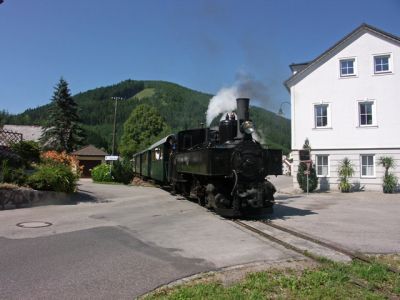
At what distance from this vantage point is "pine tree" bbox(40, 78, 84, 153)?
5131 centimetres

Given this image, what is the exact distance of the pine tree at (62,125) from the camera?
51.3m

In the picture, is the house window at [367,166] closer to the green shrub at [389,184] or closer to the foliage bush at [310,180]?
the green shrub at [389,184]

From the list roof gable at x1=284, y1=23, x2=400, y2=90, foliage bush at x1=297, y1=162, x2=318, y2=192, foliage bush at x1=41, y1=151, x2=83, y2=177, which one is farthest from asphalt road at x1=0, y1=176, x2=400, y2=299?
roof gable at x1=284, y1=23, x2=400, y2=90

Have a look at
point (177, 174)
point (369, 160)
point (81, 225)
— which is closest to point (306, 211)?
point (177, 174)

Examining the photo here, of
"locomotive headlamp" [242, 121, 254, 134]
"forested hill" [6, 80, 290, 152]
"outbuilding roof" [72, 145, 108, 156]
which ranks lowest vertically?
"locomotive headlamp" [242, 121, 254, 134]

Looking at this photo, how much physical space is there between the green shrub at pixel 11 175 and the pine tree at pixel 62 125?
117 ft

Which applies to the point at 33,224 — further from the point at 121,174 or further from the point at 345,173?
the point at 121,174

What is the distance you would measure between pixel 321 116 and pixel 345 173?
3.85 metres

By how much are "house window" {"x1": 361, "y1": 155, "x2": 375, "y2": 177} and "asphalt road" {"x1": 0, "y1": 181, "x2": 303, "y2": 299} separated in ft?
45.9

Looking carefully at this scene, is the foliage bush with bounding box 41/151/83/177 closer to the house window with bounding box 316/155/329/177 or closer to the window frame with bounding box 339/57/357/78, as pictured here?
the house window with bounding box 316/155/329/177

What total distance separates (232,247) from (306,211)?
274 inches

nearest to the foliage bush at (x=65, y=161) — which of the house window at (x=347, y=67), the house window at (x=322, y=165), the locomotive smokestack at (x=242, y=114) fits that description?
the locomotive smokestack at (x=242, y=114)

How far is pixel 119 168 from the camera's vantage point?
3384 cm

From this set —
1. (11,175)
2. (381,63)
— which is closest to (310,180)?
(381,63)
